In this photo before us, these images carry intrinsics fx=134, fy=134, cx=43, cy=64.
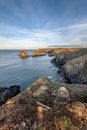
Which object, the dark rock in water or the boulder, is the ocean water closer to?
the dark rock in water

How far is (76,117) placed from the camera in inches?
245

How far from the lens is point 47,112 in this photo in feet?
21.4

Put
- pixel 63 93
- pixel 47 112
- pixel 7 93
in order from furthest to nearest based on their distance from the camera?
pixel 7 93 → pixel 63 93 → pixel 47 112

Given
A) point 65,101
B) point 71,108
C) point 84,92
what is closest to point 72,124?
point 71,108

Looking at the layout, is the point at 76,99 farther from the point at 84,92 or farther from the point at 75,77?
the point at 75,77

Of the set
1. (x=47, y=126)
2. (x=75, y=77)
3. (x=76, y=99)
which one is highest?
(x=76, y=99)

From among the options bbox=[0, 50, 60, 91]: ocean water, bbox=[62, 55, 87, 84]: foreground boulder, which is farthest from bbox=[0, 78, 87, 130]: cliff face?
bbox=[0, 50, 60, 91]: ocean water

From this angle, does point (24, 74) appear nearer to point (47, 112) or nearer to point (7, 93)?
point (7, 93)

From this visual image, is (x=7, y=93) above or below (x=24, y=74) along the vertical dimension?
above

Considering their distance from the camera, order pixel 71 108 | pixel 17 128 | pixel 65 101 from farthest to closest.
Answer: pixel 65 101 → pixel 71 108 → pixel 17 128

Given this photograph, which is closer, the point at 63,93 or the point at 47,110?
the point at 47,110

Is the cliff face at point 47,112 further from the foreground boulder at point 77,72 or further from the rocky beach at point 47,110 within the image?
the foreground boulder at point 77,72

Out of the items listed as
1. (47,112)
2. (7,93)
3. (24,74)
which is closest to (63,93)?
(47,112)

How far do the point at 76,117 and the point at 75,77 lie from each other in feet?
80.0
